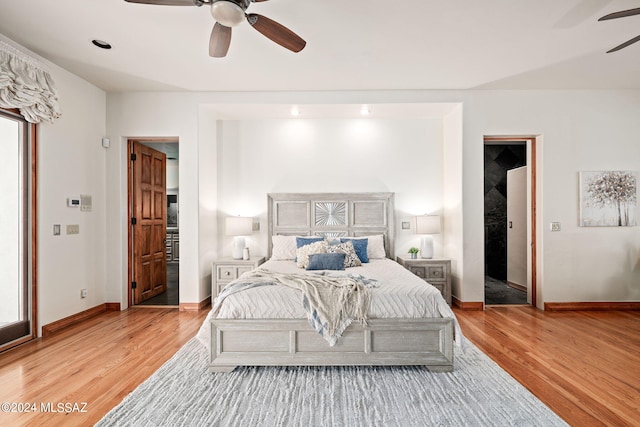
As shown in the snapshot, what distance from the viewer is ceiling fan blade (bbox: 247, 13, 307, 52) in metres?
2.38

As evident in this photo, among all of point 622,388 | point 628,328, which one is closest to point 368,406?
point 622,388

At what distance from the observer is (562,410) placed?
2.17 m

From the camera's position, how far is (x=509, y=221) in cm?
604

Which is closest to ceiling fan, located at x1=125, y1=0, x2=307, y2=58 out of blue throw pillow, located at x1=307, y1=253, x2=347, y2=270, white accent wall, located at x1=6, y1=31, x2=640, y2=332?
white accent wall, located at x1=6, y1=31, x2=640, y2=332

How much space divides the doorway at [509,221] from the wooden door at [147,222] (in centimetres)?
498

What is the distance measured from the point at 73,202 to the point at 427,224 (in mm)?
4507

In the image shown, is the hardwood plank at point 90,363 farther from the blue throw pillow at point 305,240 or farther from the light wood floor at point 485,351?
the blue throw pillow at point 305,240

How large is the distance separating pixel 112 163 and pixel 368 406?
4.44 metres

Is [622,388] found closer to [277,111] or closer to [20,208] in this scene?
[277,111]

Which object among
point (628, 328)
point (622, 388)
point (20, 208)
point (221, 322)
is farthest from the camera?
point (628, 328)

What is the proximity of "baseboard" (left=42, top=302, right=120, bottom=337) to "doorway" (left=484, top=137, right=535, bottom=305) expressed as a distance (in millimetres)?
5304

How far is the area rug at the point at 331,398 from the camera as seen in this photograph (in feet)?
6.78

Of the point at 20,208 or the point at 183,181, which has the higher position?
the point at 183,181

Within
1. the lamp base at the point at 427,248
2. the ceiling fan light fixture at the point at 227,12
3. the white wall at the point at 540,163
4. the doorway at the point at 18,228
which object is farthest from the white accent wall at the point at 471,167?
the ceiling fan light fixture at the point at 227,12
